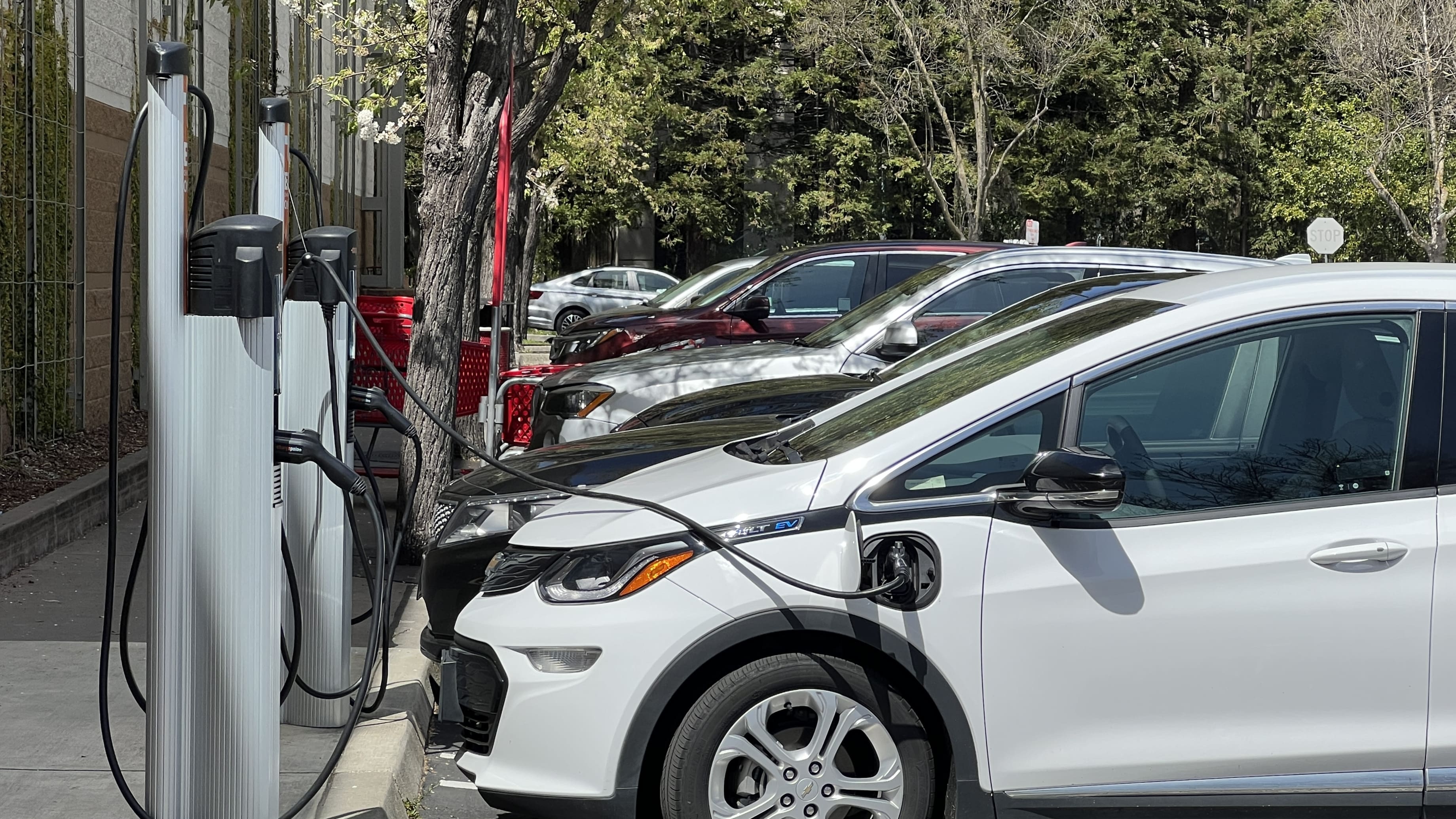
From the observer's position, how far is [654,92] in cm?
3375

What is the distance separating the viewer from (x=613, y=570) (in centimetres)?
382

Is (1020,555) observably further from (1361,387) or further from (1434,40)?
(1434,40)

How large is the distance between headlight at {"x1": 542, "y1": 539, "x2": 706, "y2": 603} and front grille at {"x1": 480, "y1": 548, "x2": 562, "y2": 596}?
8 cm

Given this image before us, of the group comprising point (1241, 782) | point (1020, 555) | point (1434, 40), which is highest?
point (1434, 40)

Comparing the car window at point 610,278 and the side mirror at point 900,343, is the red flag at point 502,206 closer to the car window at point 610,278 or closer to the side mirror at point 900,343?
→ the side mirror at point 900,343

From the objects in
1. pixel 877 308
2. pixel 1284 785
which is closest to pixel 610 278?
pixel 877 308

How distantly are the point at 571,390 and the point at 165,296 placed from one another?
506cm

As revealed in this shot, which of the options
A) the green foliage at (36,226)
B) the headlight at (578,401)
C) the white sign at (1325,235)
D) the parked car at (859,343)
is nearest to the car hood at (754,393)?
the parked car at (859,343)

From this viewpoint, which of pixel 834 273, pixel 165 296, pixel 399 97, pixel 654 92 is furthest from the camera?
pixel 654 92

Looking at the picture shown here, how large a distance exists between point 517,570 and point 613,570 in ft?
1.21

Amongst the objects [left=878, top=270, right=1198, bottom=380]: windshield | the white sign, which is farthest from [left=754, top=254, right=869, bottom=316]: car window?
the white sign

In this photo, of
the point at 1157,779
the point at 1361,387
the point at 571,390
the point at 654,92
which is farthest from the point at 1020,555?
the point at 654,92

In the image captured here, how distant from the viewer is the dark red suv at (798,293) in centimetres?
1146

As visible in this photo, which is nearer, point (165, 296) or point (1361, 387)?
point (165, 296)
